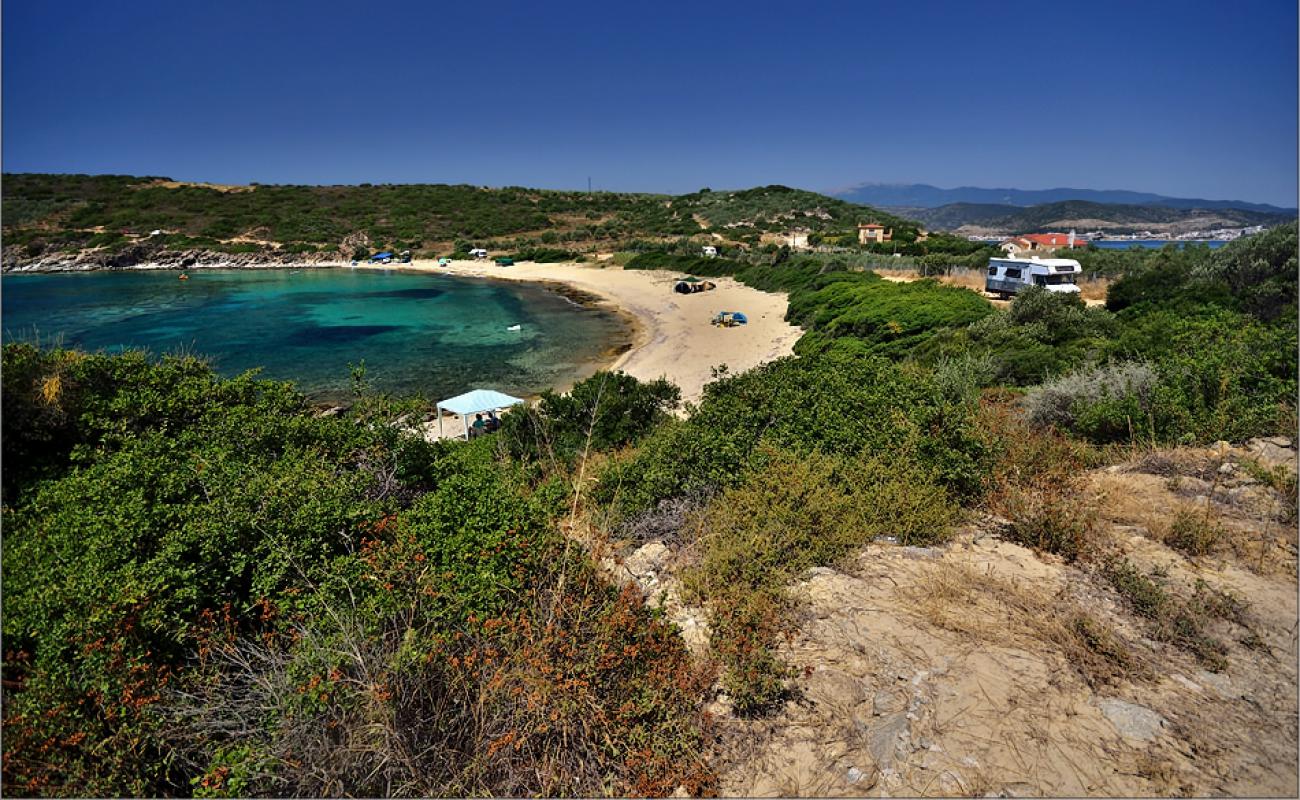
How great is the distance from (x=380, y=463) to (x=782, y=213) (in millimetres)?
77772

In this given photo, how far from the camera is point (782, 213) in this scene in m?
75.9

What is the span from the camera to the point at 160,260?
56.8 meters

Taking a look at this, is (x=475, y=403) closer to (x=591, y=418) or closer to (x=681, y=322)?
(x=591, y=418)

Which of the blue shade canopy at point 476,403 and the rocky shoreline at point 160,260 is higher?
the rocky shoreline at point 160,260

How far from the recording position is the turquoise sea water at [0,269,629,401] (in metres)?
22.0

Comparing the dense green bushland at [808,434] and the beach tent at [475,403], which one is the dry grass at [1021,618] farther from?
the beach tent at [475,403]

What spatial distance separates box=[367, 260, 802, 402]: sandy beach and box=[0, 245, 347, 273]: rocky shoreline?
75.2 feet

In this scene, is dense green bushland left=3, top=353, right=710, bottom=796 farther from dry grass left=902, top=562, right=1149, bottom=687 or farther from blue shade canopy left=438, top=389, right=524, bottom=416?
blue shade canopy left=438, top=389, right=524, bottom=416

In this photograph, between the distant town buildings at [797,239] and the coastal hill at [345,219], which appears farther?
the coastal hill at [345,219]

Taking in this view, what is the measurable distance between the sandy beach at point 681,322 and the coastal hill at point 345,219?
38.2 feet

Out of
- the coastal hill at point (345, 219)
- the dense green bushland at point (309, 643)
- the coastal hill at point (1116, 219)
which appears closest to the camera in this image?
the dense green bushland at point (309, 643)

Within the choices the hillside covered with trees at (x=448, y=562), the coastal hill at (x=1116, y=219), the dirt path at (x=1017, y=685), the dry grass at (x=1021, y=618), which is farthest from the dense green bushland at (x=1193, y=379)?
the coastal hill at (x=1116, y=219)

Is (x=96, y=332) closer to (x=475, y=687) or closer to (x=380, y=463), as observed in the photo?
(x=380, y=463)

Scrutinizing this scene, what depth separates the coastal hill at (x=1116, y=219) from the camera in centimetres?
7612
